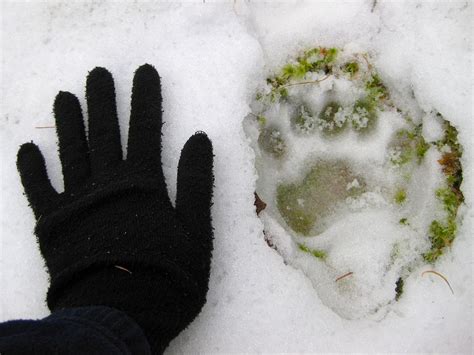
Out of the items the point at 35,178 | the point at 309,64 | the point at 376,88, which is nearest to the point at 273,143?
the point at 309,64

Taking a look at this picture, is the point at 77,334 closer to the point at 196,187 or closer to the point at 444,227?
the point at 196,187

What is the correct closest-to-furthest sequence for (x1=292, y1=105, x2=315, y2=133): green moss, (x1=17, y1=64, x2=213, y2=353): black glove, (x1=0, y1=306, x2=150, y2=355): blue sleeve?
(x1=0, y1=306, x2=150, y2=355): blue sleeve < (x1=17, y1=64, x2=213, y2=353): black glove < (x1=292, y1=105, x2=315, y2=133): green moss

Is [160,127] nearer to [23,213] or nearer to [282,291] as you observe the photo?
[23,213]

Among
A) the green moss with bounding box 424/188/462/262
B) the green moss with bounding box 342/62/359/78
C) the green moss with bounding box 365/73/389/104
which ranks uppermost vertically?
the green moss with bounding box 342/62/359/78

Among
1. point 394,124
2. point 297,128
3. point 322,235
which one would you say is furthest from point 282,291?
point 394,124

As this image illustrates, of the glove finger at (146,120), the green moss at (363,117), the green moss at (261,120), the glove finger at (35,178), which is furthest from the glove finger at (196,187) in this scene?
the green moss at (363,117)

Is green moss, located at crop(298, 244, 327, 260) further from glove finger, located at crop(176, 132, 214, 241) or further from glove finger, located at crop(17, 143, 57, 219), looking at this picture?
glove finger, located at crop(17, 143, 57, 219)

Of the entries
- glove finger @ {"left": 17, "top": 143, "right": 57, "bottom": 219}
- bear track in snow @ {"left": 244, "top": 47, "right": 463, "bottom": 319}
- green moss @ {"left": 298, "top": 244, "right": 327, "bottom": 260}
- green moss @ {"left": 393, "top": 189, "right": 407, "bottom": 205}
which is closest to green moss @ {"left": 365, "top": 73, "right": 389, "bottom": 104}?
bear track in snow @ {"left": 244, "top": 47, "right": 463, "bottom": 319}
